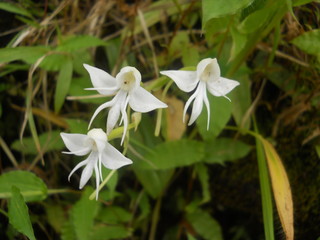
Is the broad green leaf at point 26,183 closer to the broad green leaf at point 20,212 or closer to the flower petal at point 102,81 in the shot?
the broad green leaf at point 20,212

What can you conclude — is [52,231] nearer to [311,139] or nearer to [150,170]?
[150,170]

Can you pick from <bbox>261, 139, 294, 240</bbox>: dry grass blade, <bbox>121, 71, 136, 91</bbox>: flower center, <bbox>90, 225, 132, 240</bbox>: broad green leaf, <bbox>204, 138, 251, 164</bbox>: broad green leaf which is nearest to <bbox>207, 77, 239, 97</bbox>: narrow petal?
<bbox>121, 71, 136, 91</bbox>: flower center

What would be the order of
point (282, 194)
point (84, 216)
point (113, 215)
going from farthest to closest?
point (113, 215)
point (84, 216)
point (282, 194)

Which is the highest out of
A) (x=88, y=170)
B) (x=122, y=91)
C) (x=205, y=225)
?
(x=122, y=91)

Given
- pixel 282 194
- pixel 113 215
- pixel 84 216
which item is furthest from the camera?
pixel 113 215

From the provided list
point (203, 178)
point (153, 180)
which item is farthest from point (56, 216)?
point (203, 178)

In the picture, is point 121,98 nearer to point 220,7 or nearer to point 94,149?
point 94,149

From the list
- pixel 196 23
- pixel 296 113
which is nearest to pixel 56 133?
pixel 196 23

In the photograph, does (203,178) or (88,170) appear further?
(203,178)
